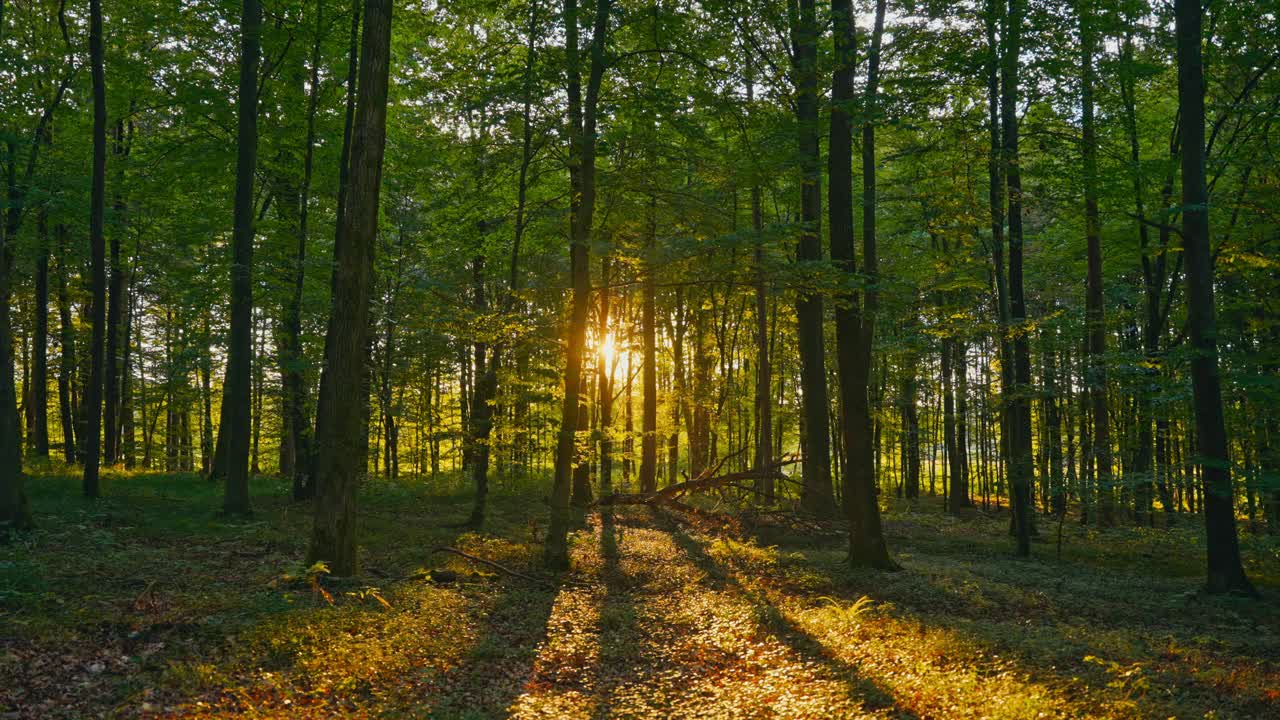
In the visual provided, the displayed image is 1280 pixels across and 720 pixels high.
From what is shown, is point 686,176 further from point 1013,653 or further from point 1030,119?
point 1030,119

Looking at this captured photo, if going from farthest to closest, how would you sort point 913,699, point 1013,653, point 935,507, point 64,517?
point 935,507
point 64,517
point 1013,653
point 913,699

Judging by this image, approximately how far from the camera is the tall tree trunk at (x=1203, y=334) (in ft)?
35.6

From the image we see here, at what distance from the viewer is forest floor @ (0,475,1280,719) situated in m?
5.92

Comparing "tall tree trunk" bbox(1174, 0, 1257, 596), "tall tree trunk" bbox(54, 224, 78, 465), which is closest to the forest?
"tall tree trunk" bbox(1174, 0, 1257, 596)

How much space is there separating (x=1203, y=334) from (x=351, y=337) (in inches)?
533

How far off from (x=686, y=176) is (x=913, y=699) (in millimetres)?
11244

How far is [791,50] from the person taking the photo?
17.6m

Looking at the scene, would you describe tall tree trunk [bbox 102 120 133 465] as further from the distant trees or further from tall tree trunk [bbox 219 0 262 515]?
tall tree trunk [bbox 219 0 262 515]

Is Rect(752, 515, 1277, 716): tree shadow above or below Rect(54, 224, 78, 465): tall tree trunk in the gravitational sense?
below

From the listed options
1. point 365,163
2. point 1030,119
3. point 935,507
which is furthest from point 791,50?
point 935,507

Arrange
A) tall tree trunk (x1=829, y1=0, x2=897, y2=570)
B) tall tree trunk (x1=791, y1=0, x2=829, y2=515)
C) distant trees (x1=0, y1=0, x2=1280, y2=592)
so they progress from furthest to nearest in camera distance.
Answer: tall tree trunk (x1=791, y1=0, x2=829, y2=515)
tall tree trunk (x1=829, y1=0, x2=897, y2=570)
distant trees (x1=0, y1=0, x2=1280, y2=592)

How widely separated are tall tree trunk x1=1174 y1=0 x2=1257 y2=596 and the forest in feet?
0.19

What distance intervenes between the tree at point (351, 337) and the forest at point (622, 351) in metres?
0.06

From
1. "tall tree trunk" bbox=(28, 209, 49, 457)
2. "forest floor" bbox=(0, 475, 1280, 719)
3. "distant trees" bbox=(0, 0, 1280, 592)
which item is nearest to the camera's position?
"forest floor" bbox=(0, 475, 1280, 719)
